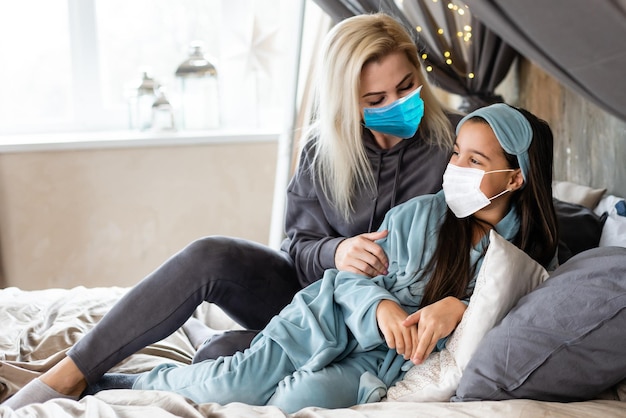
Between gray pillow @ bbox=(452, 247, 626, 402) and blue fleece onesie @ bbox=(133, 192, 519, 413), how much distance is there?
226 millimetres

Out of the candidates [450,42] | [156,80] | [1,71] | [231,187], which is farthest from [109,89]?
[450,42]

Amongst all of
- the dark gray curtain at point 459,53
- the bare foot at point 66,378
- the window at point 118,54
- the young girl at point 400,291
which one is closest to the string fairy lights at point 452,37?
the dark gray curtain at point 459,53

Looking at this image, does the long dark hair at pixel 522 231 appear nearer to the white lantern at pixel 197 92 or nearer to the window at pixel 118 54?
the window at pixel 118 54

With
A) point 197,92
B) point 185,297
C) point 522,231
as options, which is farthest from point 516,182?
point 197,92

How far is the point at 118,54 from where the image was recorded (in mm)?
3521

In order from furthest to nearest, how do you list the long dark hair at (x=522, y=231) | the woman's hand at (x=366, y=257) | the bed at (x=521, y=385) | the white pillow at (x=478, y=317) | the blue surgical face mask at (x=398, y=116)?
the blue surgical face mask at (x=398, y=116) < the woman's hand at (x=366, y=257) < the long dark hair at (x=522, y=231) < the white pillow at (x=478, y=317) < the bed at (x=521, y=385)

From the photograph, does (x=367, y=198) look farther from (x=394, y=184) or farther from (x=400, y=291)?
(x=400, y=291)


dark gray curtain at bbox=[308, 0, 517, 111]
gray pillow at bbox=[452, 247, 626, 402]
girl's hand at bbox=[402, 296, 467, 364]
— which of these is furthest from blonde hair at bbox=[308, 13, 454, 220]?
dark gray curtain at bbox=[308, 0, 517, 111]

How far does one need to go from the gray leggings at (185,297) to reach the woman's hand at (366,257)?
0.79ft

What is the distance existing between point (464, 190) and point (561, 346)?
1.36ft

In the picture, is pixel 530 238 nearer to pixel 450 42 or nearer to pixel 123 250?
pixel 450 42

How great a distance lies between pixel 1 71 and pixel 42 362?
1980mm

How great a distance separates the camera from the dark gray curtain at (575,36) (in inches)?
51.5

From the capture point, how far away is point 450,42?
280cm
